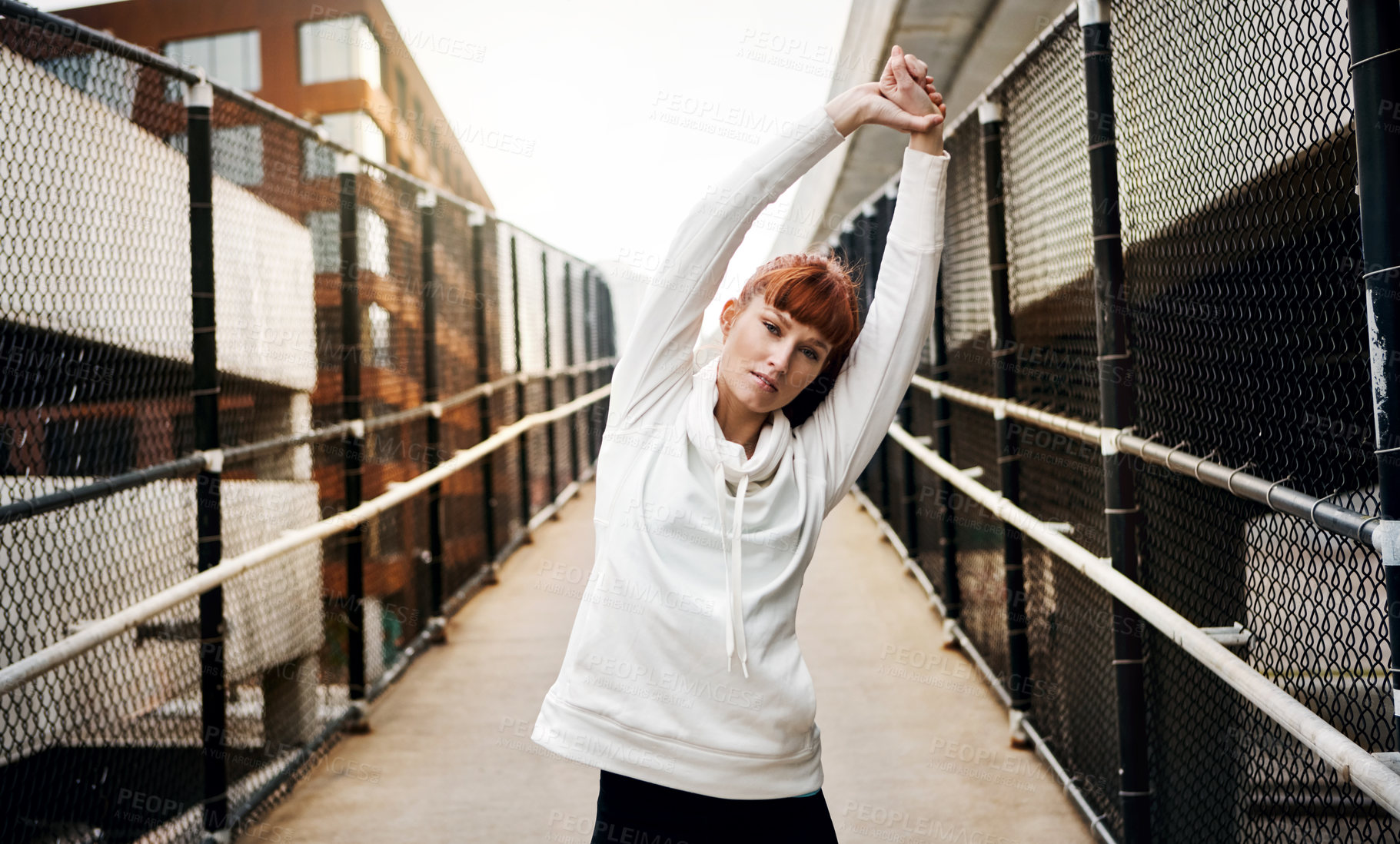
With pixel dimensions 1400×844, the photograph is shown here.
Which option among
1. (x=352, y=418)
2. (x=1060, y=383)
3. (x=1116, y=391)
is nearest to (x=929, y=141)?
(x=1116, y=391)

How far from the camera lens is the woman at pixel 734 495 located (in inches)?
58.4

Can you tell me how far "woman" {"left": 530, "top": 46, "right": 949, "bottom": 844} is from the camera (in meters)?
1.48

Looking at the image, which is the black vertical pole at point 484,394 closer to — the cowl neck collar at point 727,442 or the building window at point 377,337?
the building window at point 377,337

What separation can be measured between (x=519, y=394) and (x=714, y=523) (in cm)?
598

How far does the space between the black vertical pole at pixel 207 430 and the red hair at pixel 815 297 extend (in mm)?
1847

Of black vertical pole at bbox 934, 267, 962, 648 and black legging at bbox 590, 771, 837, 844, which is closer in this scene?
black legging at bbox 590, 771, 837, 844

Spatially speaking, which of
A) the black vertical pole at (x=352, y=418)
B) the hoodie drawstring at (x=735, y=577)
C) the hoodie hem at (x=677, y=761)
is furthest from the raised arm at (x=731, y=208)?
the black vertical pole at (x=352, y=418)

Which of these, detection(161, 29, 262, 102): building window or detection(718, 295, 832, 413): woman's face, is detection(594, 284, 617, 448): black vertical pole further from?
detection(161, 29, 262, 102): building window

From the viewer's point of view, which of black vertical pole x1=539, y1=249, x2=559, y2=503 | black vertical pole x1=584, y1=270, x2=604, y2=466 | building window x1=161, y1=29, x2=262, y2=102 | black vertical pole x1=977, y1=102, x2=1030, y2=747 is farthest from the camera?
building window x1=161, y1=29, x2=262, y2=102

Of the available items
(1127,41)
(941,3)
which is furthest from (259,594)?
(941,3)

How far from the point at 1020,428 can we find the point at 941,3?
3.93 meters

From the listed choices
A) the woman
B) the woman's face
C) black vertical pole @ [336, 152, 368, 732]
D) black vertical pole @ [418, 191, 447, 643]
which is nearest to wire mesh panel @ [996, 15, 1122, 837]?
the woman

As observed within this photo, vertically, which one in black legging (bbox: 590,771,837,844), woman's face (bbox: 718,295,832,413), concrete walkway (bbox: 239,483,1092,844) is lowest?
concrete walkway (bbox: 239,483,1092,844)

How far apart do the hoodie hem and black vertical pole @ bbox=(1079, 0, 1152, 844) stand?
4.20ft
